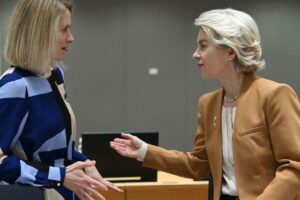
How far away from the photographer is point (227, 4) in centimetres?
761

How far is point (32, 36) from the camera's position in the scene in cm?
176

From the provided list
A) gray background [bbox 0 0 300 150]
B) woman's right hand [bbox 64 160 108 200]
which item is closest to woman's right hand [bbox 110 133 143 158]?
woman's right hand [bbox 64 160 108 200]

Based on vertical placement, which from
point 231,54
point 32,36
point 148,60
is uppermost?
point 32,36

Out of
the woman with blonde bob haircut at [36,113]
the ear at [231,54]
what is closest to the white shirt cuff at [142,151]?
the woman with blonde bob haircut at [36,113]

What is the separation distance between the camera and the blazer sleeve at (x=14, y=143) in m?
1.68

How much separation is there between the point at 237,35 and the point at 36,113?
36.0 inches

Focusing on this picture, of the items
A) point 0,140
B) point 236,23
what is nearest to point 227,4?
point 236,23

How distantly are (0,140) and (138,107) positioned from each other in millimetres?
5948

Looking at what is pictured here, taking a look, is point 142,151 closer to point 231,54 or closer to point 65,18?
point 231,54

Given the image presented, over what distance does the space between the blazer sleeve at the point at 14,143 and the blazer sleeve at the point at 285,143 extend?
84 cm

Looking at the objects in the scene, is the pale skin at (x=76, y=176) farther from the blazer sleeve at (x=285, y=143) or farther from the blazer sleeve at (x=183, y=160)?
the blazer sleeve at (x=285, y=143)

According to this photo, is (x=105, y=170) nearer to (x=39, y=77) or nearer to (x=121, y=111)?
(x=39, y=77)

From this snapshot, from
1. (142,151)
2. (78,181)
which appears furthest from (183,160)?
(78,181)

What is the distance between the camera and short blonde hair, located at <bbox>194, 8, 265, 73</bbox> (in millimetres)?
2059
